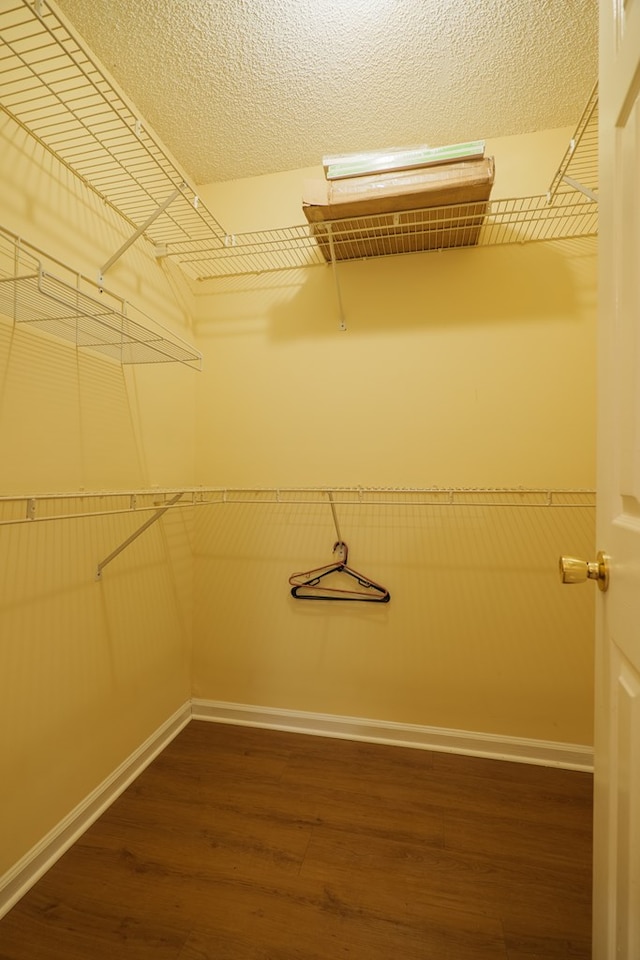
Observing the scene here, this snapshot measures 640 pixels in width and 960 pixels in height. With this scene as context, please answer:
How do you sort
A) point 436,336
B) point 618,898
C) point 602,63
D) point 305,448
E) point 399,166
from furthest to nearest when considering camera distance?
point 305,448 < point 436,336 < point 399,166 < point 602,63 < point 618,898

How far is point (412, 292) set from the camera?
6.25 ft

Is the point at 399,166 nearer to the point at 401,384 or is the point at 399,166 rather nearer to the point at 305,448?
the point at 401,384

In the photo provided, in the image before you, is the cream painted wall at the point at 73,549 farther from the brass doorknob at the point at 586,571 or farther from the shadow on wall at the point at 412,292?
the brass doorknob at the point at 586,571

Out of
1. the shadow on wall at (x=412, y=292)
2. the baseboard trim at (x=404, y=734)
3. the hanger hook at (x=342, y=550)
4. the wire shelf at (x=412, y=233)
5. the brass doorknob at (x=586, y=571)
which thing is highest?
the wire shelf at (x=412, y=233)

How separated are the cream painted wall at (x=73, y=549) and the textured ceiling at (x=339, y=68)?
0.57 metres

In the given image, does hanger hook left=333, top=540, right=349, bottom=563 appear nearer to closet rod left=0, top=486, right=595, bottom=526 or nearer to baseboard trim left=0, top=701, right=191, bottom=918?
closet rod left=0, top=486, right=595, bottom=526

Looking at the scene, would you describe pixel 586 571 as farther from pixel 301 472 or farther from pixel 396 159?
pixel 396 159

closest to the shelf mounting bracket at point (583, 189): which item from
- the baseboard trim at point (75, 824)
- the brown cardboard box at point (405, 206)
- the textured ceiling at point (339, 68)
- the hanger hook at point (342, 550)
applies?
the brown cardboard box at point (405, 206)

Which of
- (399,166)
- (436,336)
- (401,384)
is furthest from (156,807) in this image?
(399,166)

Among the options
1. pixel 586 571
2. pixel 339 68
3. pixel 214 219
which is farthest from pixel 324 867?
pixel 339 68

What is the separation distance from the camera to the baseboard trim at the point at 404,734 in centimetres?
174

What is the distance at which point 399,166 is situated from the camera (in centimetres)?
152

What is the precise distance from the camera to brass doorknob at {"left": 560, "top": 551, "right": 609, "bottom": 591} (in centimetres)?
70

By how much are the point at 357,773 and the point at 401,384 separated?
1663 mm
